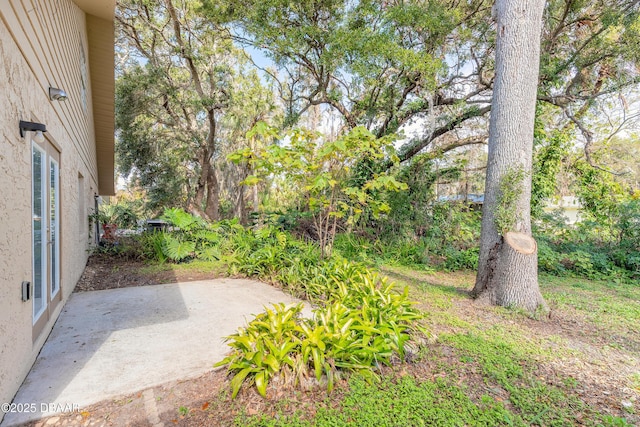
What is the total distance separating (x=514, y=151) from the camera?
12.4 ft

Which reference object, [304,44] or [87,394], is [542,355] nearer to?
[87,394]

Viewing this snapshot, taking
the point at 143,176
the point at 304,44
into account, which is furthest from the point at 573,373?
the point at 143,176

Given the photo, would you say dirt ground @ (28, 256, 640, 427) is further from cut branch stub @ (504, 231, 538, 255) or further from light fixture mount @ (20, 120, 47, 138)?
light fixture mount @ (20, 120, 47, 138)

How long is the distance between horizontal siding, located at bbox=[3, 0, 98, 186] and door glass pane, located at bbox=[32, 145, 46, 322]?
2.32 feet

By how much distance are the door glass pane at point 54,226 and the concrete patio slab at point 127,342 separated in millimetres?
404

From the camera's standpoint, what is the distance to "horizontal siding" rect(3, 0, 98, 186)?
221 cm

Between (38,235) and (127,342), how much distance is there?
1.18 m

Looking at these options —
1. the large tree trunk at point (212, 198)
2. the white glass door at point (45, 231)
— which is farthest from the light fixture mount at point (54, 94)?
the large tree trunk at point (212, 198)

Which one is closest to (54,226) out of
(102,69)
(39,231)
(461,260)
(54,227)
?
(54,227)

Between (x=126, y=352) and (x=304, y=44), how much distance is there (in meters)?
7.17

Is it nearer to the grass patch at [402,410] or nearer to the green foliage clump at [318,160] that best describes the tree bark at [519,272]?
the green foliage clump at [318,160]

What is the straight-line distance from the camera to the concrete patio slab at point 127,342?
1984mm

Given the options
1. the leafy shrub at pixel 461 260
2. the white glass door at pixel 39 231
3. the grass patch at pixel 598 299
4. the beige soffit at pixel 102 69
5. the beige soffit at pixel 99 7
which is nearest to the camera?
the white glass door at pixel 39 231

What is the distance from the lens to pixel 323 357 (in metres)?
2.16
